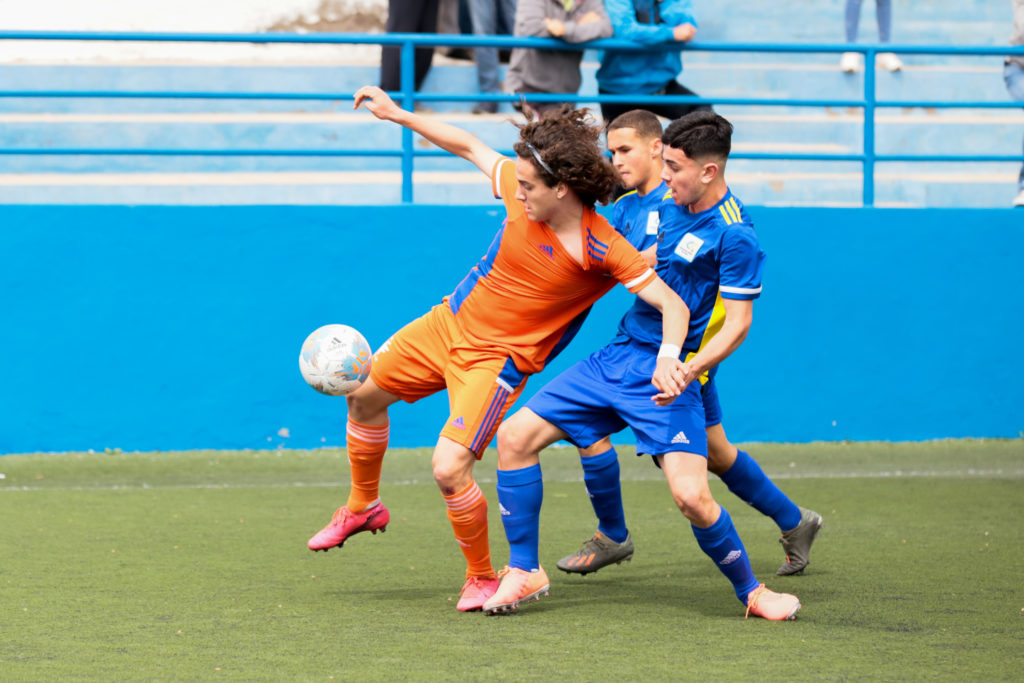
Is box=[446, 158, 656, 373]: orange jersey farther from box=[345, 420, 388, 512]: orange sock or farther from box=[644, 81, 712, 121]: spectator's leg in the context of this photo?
box=[644, 81, 712, 121]: spectator's leg

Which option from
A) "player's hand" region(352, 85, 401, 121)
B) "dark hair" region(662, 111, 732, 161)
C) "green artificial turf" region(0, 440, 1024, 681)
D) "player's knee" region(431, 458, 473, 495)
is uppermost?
"player's hand" region(352, 85, 401, 121)

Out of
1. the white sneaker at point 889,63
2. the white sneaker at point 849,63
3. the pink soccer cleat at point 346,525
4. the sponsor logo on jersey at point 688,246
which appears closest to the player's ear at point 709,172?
the sponsor logo on jersey at point 688,246

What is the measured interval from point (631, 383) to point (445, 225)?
3.55m

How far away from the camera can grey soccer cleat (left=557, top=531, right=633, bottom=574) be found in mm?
4883

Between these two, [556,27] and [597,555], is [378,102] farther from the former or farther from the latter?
[556,27]

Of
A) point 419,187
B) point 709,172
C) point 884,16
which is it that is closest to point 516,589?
point 709,172

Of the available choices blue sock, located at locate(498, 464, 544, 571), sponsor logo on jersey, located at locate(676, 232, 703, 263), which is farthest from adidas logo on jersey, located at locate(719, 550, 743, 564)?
sponsor logo on jersey, located at locate(676, 232, 703, 263)

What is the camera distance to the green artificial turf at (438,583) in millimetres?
3658

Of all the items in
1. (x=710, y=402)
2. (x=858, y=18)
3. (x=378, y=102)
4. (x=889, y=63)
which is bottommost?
Result: (x=710, y=402)

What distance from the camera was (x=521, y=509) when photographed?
439 cm

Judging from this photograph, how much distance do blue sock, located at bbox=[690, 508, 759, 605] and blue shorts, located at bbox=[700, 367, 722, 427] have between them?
25.0 inches

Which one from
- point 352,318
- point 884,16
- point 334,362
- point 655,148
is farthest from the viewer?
point 884,16

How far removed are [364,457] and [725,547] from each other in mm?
1445

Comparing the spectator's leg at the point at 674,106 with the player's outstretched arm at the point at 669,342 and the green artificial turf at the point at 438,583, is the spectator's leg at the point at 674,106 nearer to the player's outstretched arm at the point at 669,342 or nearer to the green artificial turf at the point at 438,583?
the green artificial turf at the point at 438,583
